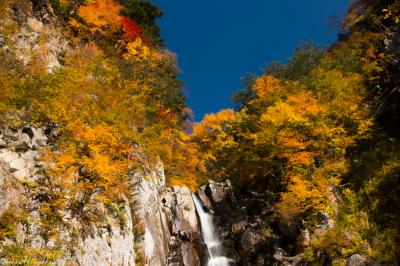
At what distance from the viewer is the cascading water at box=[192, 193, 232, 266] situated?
21.7m

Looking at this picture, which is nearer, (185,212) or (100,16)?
(185,212)

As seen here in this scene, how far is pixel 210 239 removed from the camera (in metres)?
24.0

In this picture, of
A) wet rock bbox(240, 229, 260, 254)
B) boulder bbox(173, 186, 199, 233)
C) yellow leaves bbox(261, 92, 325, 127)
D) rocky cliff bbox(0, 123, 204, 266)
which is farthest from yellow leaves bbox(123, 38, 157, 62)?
wet rock bbox(240, 229, 260, 254)

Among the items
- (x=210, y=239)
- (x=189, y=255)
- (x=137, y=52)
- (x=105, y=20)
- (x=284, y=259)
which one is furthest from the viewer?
(x=105, y=20)

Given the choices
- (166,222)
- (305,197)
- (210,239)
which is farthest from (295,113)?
(166,222)

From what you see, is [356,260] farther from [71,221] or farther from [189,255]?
[71,221]

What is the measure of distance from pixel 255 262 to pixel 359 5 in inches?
1221

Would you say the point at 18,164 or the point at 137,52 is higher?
the point at 137,52

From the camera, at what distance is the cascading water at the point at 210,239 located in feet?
71.3

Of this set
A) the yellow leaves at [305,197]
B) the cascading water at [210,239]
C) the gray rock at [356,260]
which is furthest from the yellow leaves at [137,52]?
the gray rock at [356,260]

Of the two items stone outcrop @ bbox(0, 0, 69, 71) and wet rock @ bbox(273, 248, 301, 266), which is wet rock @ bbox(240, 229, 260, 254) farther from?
stone outcrop @ bbox(0, 0, 69, 71)

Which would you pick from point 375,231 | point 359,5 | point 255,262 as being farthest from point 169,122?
point 359,5

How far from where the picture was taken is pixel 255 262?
69.2ft

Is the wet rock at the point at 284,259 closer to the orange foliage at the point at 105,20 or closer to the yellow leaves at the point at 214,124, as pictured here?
the yellow leaves at the point at 214,124
